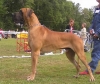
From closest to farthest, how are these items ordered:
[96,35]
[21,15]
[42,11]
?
[21,15] → [96,35] → [42,11]

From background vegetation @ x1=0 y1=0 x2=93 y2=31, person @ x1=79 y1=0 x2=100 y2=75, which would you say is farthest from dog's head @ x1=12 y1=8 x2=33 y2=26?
background vegetation @ x1=0 y1=0 x2=93 y2=31

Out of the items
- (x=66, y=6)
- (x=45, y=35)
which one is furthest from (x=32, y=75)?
(x=66, y=6)

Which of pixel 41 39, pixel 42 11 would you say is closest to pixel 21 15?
pixel 41 39

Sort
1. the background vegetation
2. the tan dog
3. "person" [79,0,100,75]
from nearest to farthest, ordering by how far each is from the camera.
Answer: the tan dog
"person" [79,0,100,75]
the background vegetation

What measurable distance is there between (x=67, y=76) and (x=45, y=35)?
1470 millimetres

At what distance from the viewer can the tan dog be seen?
22.6 ft

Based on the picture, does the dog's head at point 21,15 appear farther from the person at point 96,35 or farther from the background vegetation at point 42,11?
the background vegetation at point 42,11

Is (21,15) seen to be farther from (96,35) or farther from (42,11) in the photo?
(42,11)

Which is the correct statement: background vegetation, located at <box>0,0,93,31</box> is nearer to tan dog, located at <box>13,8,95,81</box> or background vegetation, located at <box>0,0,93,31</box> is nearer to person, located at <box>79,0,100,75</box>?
person, located at <box>79,0,100,75</box>

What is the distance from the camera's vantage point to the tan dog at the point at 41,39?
22.6 ft

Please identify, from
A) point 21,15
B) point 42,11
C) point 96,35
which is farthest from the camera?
point 42,11

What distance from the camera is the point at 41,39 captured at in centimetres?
695

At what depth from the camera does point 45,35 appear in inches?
278

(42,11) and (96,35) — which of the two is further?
(42,11)
